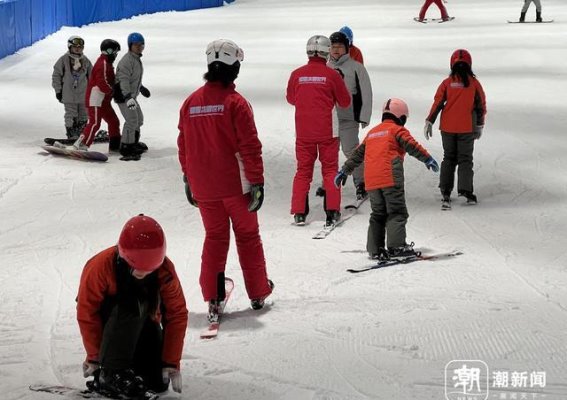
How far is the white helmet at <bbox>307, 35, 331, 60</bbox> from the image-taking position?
8797 mm

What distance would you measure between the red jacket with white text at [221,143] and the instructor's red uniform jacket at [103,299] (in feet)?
4.83

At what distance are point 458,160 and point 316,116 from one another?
1885 mm

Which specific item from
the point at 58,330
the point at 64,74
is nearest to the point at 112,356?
the point at 58,330

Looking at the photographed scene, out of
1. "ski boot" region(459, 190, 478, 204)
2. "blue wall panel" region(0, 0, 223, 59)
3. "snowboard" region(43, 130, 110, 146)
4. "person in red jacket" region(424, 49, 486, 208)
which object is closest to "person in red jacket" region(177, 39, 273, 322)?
"person in red jacket" region(424, 49, 486, 208)

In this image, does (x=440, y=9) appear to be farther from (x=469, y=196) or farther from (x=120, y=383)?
(x=120, y=383)

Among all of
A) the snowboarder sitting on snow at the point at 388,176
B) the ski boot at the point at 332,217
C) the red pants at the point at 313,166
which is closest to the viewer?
the snowboarder sitting on snow at the point at 388,176

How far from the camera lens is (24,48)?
2239 centimetres

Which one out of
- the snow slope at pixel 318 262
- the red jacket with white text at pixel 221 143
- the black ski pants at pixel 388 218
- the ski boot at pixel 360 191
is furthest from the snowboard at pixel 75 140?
the red jacket with white text at pixel 221 143

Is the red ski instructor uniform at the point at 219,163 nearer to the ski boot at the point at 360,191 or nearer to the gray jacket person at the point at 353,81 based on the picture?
the gray jacket person at the point at 353,81

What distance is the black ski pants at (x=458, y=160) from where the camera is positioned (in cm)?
991

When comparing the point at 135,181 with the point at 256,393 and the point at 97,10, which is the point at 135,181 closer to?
the point at 256,393

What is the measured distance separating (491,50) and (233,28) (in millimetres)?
9386

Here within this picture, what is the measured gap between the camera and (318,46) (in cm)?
880

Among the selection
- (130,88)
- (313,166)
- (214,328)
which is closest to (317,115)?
(313,166)
